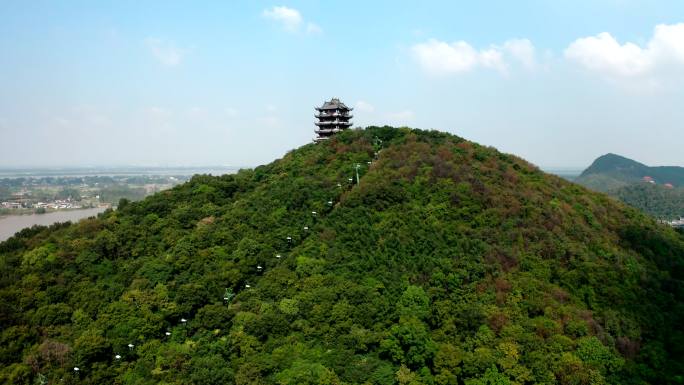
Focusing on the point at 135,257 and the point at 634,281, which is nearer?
the point at 634,281

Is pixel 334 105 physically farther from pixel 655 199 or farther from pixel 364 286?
pixel 655 199

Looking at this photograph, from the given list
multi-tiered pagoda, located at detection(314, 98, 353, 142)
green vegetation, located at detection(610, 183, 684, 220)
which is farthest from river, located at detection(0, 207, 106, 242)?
green vegetation, located at detection(610, 183, 684, 220)

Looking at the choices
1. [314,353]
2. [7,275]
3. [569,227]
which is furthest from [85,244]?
[569,227]

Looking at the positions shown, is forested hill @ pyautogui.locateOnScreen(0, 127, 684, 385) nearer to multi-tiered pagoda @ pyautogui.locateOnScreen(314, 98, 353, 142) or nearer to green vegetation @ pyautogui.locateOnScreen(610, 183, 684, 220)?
multi-tiered pagoda @ pyautogui.locateOnScreen(314, 98, 353, 142)

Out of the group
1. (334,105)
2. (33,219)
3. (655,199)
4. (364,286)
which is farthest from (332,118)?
(655,199)

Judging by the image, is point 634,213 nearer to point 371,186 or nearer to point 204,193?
point 371,186

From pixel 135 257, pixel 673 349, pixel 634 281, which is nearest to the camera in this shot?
pixel 673 349
